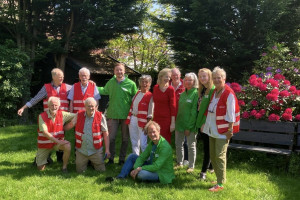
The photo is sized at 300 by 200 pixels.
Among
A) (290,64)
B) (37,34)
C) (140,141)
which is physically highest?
(37,34)

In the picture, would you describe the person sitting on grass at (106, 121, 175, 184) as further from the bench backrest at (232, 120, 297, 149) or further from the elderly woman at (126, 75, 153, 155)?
the bench backrest at (232, 120, 297, 149)

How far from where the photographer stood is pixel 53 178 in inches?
183

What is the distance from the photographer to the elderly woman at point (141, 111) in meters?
5.04

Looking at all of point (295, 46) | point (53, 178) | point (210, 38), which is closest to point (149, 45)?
point (210, 38)

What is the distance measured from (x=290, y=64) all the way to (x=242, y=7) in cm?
221

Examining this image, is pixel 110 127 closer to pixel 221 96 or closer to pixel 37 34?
pixel 221 96

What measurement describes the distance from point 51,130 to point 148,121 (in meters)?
1.76

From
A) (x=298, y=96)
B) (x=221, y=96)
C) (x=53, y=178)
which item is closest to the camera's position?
(x=221, y=96)

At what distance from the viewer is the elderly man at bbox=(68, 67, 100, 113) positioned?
5.22 metres

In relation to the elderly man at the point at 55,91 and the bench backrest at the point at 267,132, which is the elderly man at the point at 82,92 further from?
the bench backrest at the point at 267,132

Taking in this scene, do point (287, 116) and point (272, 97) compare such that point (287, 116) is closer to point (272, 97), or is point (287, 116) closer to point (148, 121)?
point (272, 97)

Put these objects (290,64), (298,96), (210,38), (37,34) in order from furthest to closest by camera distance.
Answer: (37,34), (210,38), (290,64), (298,96)

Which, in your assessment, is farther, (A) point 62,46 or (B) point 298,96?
(A) point 62,46

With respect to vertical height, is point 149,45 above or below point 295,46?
above
